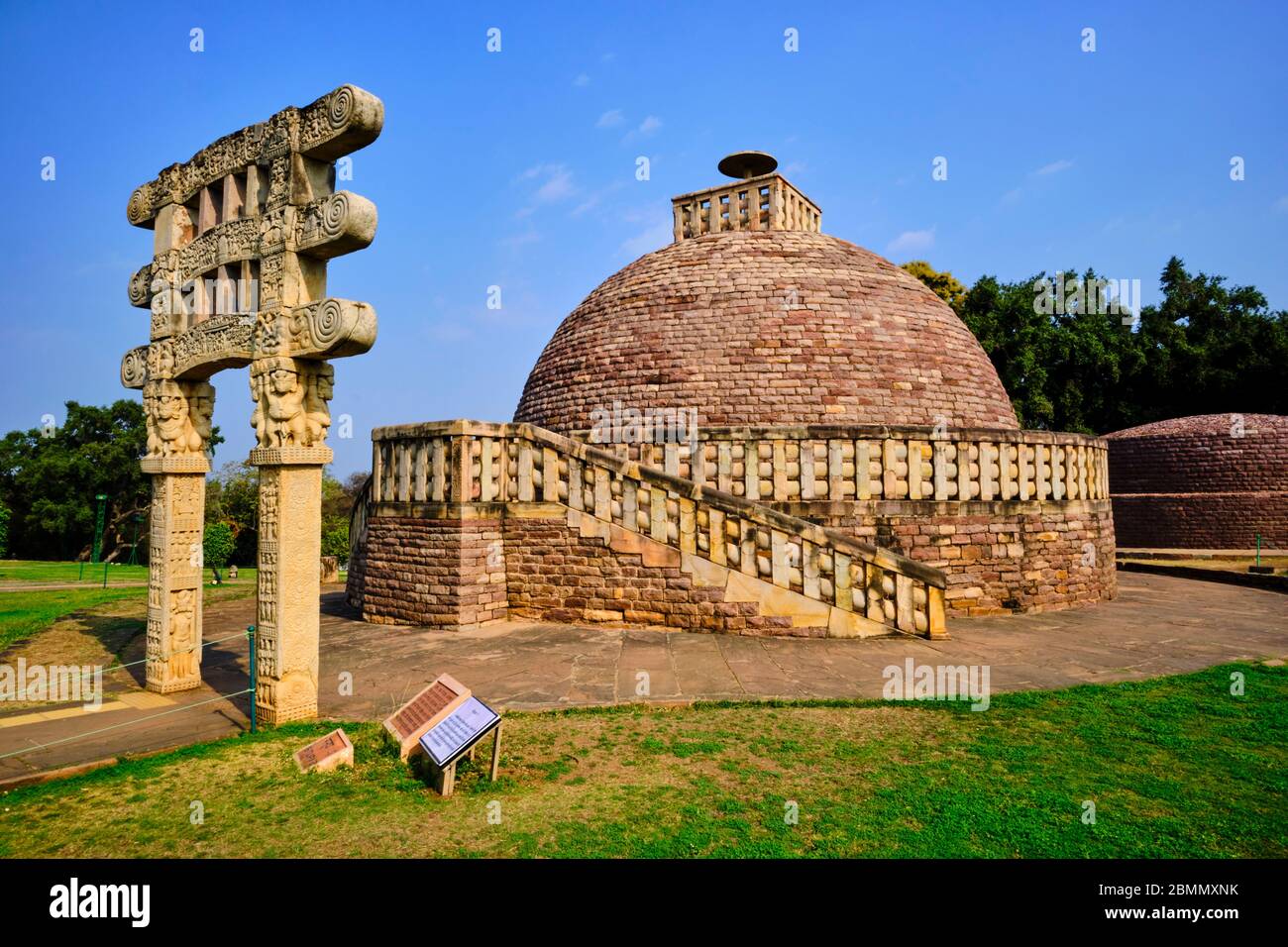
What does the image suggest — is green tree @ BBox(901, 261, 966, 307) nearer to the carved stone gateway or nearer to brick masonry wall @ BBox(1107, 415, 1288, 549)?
brick masonry wall @ BBox(1107, 415, 1288, 549)

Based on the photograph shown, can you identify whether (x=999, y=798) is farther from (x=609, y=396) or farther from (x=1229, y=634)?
(x=609, y=396)

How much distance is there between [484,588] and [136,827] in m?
6.69

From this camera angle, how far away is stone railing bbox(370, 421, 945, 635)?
9594 millimetres

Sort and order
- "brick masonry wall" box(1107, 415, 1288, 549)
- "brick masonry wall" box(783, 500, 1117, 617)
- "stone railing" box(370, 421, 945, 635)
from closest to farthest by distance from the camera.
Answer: "stone railing" box(370, 421, 945, 635)
"brick masonry wall" box(783, 500, 1117, 617)
"brick masonry wall" box(1107, 415, 1288, 549)

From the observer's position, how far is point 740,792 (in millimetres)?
4562

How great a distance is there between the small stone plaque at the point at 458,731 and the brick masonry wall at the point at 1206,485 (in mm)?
29128

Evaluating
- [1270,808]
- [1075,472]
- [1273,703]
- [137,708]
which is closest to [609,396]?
[1075,472]

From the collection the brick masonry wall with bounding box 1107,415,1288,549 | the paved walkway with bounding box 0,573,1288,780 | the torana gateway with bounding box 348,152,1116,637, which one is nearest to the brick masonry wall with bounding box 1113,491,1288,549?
the brick masonry wall with bounding box 1107,415,1288,549

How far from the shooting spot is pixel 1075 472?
12.9 meters

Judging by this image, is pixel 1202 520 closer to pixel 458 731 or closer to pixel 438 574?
pixel 438 574

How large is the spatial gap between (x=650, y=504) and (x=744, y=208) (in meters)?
11.7

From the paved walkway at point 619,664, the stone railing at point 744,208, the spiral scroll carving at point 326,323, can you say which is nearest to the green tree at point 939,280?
the stone railing at point 744,208

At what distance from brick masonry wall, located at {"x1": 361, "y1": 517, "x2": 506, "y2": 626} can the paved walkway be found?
1.25 ft

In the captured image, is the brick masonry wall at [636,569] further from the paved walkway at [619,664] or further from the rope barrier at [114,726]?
the rope barrier at [114,726]
